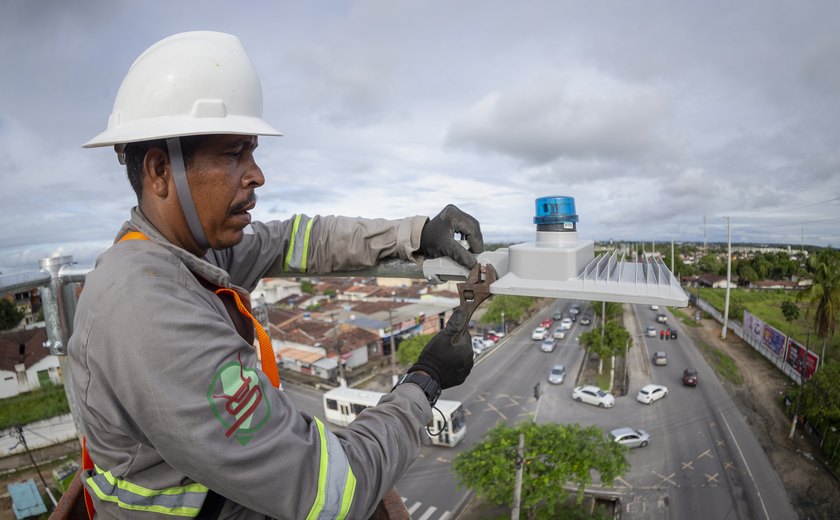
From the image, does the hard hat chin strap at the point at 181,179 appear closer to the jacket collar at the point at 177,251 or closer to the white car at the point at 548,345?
the jacket collar at the point at 177,251

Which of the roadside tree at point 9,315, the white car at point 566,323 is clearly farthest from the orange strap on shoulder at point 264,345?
the white car at point 566,323

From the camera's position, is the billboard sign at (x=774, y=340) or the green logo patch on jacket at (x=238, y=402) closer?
the green logo patch on jacket at (x=238, y=402)

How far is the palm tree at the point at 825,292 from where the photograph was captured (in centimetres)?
1198

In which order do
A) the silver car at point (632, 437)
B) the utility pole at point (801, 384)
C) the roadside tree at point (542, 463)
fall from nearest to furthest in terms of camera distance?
1. the roadside tree at point (542, 463)
2. the utility pole at point (801, 384)
3. the silver car at point (632, 437)

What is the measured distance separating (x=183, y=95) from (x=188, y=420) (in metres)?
0.93

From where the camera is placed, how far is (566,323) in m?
28.2

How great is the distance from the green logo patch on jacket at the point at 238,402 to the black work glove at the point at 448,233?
3.60 feet

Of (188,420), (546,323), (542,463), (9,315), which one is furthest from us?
(546,323)

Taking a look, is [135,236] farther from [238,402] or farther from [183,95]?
[238,402]

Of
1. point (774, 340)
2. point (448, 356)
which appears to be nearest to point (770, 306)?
point (774, 340)

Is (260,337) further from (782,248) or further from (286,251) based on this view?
(782,248)

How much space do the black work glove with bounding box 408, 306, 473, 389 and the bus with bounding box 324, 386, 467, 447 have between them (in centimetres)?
1249

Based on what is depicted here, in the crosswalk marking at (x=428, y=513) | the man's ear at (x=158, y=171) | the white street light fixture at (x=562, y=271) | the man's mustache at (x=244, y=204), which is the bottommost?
the crosswalk marking at (x=428, y=513)

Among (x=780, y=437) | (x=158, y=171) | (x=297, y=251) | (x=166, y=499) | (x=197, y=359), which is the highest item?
(x=158, y=171)
